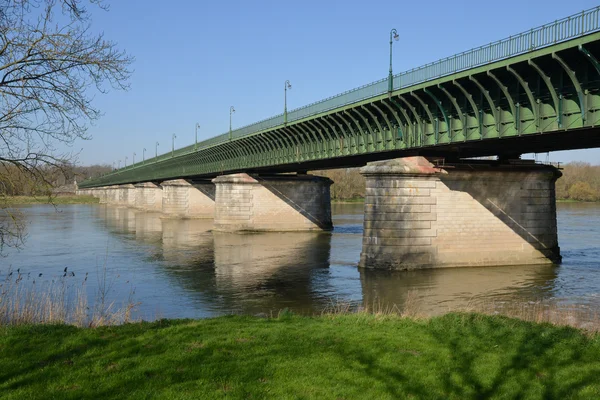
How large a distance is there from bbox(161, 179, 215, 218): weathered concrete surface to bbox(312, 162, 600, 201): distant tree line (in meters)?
38.2

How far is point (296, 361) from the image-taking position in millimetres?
9328

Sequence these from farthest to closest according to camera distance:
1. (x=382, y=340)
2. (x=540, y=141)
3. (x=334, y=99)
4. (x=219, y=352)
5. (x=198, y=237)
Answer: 1. (x=198, y=237)
2. (x=334, y=99)
3. (x=540, y=141)
4. (x=382, y=340)
5. (x=219, y=352)

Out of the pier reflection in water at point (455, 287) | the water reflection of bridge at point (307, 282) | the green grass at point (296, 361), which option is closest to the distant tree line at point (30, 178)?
the green grass at point (296, 361)

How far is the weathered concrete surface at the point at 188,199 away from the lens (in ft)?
285

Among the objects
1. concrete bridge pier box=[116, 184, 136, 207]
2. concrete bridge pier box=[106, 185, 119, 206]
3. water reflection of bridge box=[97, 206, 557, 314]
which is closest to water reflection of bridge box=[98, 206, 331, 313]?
water reflection of bridge box=[97, 206, 557, 314]

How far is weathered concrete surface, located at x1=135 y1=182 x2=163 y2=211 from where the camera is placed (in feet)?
390

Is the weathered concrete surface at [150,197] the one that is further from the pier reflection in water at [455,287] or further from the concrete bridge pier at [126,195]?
the pier reflection in water at [455,287]

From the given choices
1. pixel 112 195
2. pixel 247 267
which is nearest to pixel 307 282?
pixel 247 267

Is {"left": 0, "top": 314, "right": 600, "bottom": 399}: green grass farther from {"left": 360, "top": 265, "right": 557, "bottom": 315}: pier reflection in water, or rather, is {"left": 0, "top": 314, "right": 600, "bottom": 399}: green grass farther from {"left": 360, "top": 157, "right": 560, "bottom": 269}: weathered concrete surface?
{"left": 360, "top": 157, "right": 560, "bottom": 269}: weathered concrete surface

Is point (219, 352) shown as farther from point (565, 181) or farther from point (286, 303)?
point (565, 181)

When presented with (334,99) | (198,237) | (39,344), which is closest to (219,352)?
(39,344)

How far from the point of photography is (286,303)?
869 inches

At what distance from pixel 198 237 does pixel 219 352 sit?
4558 cm

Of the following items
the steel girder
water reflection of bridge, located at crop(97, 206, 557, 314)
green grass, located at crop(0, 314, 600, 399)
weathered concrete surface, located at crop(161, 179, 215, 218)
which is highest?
the steel girder
